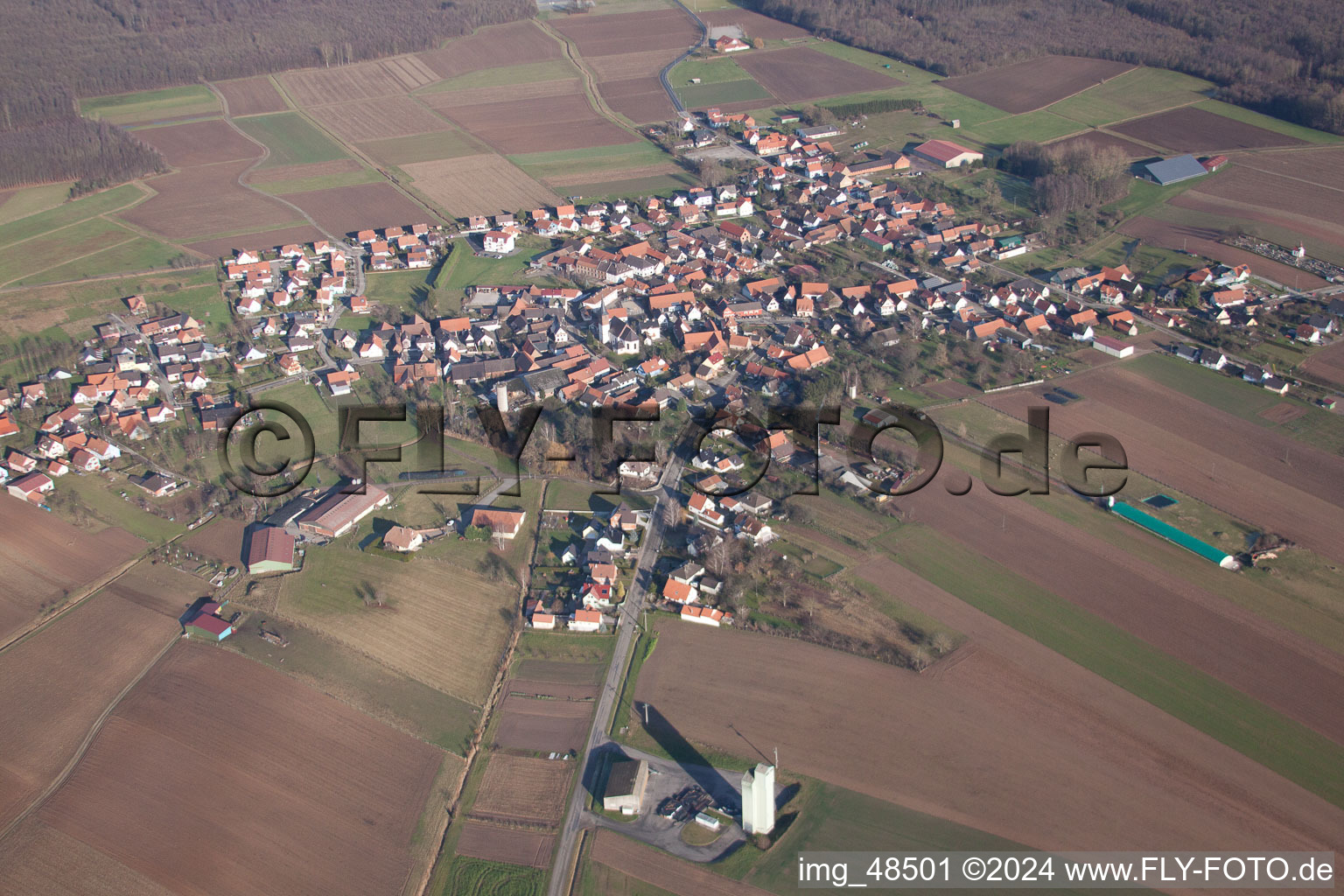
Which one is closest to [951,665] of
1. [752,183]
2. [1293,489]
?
[1293,489]

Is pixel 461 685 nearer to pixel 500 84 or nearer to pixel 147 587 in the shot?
pixel 147 587

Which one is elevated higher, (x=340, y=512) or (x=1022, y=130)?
(x=1022, y=130)

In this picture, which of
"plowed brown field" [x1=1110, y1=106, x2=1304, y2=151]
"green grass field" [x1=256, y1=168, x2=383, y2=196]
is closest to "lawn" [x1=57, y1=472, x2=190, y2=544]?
"green grass field" [x1=256, y1=168, x2=383, y2=196]

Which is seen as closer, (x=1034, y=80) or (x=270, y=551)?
(x=270, y=551)

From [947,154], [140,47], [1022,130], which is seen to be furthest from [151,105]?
[1022,130]

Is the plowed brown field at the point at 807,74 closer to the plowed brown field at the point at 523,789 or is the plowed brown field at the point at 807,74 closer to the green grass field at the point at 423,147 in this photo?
the green grass field at the point at 423,147

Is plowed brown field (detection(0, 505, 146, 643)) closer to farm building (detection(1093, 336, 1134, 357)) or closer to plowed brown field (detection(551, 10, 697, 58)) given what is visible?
farm building (detection(1093, 336, 1134, 357))

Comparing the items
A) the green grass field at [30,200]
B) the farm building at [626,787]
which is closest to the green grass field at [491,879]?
the farm building at [626,787]

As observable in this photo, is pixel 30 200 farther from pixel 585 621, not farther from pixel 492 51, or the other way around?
pixel 585 621
